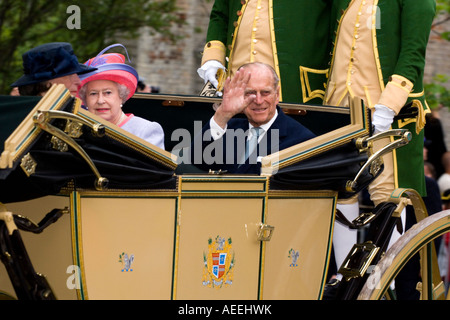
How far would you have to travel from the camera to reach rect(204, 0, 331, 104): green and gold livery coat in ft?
15.3

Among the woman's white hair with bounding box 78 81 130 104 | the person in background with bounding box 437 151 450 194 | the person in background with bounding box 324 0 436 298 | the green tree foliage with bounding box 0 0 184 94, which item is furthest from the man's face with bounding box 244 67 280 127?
the green tree foliage with bounding box 0 0 184 94

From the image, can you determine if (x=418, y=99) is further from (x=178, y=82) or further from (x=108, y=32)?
(x=178, y=82)

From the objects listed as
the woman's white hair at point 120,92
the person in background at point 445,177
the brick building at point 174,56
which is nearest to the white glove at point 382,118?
the woman's white hair at point 120,92

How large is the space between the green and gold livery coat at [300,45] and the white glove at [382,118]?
50 centimetres

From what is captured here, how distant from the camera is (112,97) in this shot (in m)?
3.88

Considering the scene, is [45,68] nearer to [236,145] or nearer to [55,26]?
[236,145]

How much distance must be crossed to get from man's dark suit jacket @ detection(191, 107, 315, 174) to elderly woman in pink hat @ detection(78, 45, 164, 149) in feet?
0.64

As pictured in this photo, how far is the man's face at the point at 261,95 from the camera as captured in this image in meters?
3.91

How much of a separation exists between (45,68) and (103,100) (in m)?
0.39

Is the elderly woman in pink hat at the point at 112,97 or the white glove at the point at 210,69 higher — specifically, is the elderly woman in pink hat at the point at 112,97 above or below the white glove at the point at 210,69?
below

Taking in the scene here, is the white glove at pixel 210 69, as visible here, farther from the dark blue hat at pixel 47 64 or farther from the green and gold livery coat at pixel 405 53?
the dark blue hat at pixel 47 64
